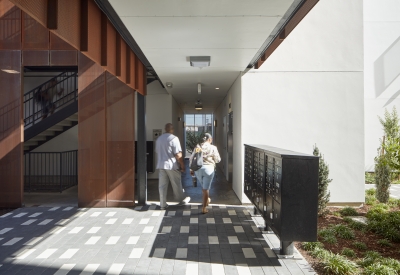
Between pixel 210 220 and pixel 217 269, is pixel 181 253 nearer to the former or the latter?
pixel 217 269

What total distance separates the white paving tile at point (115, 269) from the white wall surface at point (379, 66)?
1465 cm

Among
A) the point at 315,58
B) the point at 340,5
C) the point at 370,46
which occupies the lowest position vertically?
the point at 315,58

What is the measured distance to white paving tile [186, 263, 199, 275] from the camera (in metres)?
4.25

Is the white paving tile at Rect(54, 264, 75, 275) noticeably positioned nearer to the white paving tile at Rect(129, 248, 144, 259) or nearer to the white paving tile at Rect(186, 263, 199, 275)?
the white paving tile at Rect(129, 248, 144, 259)

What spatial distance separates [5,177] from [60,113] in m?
2.44

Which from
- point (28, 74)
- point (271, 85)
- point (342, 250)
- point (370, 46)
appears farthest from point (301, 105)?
point (370, 46)

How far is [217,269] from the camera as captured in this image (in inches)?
171

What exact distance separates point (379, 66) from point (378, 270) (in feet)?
49.5

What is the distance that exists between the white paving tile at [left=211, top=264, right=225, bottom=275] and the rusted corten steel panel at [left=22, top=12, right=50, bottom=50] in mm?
5767

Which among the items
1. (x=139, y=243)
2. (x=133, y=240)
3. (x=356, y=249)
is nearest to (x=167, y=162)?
(x=133, y=240)

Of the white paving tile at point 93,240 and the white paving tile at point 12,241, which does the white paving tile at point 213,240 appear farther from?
the white paving tile at point 12,241

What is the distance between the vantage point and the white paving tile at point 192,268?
4.25 meters

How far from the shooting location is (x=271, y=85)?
8039 millimetres

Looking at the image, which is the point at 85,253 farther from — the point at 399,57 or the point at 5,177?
the point at 399,57
